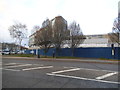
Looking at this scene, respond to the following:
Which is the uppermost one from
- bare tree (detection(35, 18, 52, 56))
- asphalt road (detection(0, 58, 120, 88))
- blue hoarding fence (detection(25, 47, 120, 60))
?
bare tree (detection(35, 18, 52, 56))

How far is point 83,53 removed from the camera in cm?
3238

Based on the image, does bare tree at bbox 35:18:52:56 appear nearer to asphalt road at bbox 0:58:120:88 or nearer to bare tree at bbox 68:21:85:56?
bare tree at bbox 68:21:85:56

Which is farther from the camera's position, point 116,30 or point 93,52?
point 93,52

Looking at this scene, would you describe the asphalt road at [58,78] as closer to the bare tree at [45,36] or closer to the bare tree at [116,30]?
the bare tree at [116,30]

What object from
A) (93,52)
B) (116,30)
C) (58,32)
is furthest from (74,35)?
(116,30)

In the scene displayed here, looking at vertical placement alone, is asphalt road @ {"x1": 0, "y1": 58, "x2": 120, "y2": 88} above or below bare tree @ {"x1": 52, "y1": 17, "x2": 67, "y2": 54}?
below

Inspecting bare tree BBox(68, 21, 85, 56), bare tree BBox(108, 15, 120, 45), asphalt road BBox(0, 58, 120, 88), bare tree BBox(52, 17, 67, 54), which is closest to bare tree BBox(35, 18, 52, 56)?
bare tree BBox(52, 17, 67, 54)

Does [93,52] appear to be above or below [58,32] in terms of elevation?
below

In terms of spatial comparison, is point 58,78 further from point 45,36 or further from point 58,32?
point 45,36

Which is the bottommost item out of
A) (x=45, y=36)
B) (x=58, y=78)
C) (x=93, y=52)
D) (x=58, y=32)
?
(x=58, y=78)

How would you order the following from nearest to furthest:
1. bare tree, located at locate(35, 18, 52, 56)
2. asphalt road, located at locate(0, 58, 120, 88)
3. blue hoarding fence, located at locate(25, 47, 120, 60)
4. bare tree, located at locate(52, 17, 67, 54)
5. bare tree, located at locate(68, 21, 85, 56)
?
asphalt road, located at locate(0, 58, 120, 88)
blue hoarding fence, located at locate(25, 47, 120, 60)
bare tree, located at locate(52, 17, 67, 54)
bare tree, located at locate(35, 18, 52, 56)
bare tree, located at locate(68, 21, 85, 56)

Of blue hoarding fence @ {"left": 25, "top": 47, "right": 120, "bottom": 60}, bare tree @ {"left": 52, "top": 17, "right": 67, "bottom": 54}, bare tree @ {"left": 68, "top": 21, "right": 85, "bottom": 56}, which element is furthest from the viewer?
bare tree @ {"left": 68, "top": 21, "right": 85, "bottom": 56}

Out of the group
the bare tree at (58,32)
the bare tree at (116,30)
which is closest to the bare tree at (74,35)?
the bare tree at (58,32)

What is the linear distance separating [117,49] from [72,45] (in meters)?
9.56
